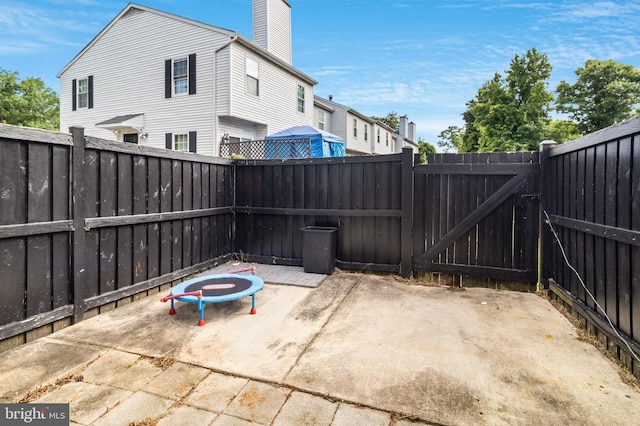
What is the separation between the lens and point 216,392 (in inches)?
89.7

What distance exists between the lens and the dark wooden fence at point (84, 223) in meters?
2.92

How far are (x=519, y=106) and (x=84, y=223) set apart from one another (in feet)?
81.5

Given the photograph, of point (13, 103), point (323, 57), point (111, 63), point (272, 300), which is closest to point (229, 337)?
point (272, 300)

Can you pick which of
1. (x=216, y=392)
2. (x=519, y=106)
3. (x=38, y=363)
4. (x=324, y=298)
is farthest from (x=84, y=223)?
(x=519, y=106)

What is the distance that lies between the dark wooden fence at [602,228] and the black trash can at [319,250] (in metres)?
3.13

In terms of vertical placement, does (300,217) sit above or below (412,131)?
below

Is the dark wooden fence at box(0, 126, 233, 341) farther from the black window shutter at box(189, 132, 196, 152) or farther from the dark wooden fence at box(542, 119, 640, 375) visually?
the black window shutter at box(189, 132, 196, 152)

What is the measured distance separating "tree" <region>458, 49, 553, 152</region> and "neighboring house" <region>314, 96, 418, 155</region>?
17.8 ft

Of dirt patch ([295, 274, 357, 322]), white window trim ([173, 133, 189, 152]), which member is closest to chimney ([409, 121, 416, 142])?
white window trim ([173, 133, 189, 152])

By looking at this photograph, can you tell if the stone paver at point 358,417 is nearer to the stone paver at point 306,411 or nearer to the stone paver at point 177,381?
the stone paver at point 306,411

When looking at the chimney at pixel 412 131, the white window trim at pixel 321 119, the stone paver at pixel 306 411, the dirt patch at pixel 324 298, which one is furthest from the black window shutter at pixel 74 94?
the chimney at pixel 412 131

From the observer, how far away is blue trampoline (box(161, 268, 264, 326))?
3570 millimetres

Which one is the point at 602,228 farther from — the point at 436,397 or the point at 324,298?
the point at 324,298

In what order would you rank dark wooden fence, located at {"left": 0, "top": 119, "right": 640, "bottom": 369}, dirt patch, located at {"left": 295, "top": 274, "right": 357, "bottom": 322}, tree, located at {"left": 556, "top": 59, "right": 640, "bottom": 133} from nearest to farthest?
1. dark wooden fence, located at {"left": 0, "top": 119, "right": 640, "bottom": 369}
2. dirt patch, located at {"left": 295, "top": 274, "right": 357, "bottom": 322}
3. tree, located at {"left": 556, "top": 59, "right": 640, "bottom": 133}
